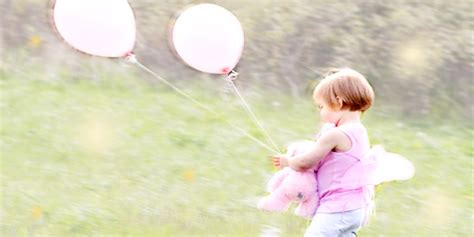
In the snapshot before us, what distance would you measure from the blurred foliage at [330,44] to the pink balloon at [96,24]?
2.37 m

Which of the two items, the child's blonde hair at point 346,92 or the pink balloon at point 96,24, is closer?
the child's blonde hair at point 346,92

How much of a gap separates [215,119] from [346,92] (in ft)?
7.94

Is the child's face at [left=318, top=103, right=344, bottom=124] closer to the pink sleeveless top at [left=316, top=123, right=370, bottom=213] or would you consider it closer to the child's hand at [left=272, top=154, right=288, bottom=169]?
the pink sleeveless top at [left=316, top=123, right=370, bottom=213]

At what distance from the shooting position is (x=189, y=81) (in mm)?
6762

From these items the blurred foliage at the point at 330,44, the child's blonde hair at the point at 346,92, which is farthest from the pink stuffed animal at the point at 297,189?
the blurred foliage at the point at 330,44

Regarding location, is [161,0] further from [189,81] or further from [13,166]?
[13,166]

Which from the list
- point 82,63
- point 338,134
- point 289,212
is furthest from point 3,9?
point 338,134

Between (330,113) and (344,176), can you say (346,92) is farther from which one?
(344,176)

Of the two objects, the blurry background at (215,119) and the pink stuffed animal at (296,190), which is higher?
the pink stuffed animal at (296,190)

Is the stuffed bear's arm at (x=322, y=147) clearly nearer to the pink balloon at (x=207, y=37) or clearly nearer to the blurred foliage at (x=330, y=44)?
the pink balloon at (x=207, y=37)

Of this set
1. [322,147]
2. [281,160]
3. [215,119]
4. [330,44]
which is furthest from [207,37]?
[330,44]

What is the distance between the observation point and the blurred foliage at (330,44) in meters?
6.83

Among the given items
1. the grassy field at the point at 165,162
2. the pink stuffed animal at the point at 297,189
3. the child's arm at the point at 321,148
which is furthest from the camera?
the grassy field at the point at 165,162

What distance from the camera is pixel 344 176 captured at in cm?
396
